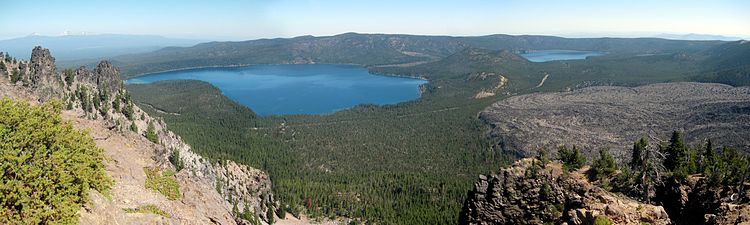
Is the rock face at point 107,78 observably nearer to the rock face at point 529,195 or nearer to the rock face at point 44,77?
the rock face at point 44,77

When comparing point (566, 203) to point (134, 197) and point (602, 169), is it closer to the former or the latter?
point (602, 169)

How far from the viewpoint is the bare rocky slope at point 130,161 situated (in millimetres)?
43125

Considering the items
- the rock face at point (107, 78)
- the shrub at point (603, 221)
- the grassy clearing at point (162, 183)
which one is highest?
the rock face at point (107, 78)

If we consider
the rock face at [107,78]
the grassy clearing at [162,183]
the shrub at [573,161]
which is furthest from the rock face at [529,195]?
the rock face at [107,78]

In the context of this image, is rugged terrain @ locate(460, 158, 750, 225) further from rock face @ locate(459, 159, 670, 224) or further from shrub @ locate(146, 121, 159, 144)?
shrub @ locate(146, 121, 159, 144)

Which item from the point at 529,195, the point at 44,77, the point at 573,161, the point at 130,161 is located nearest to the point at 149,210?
the point at 130,161

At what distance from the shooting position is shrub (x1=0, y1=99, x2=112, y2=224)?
94.3 feet

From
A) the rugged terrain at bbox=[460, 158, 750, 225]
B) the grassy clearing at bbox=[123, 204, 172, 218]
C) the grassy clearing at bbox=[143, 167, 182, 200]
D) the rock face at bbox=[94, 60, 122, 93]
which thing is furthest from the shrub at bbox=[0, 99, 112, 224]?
the rock face at bbox=[94, 60, 122, 93]

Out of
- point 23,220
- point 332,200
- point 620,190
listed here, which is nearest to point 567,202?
point 620,190

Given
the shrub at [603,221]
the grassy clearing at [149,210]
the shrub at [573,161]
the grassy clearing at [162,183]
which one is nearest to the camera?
the grassy clearing at [149,210]

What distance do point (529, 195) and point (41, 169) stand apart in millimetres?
53928

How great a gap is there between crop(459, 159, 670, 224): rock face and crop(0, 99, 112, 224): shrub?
46047mm

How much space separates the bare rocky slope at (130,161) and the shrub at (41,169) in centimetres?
305

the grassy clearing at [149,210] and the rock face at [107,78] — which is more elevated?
the rock face at [107,78]
